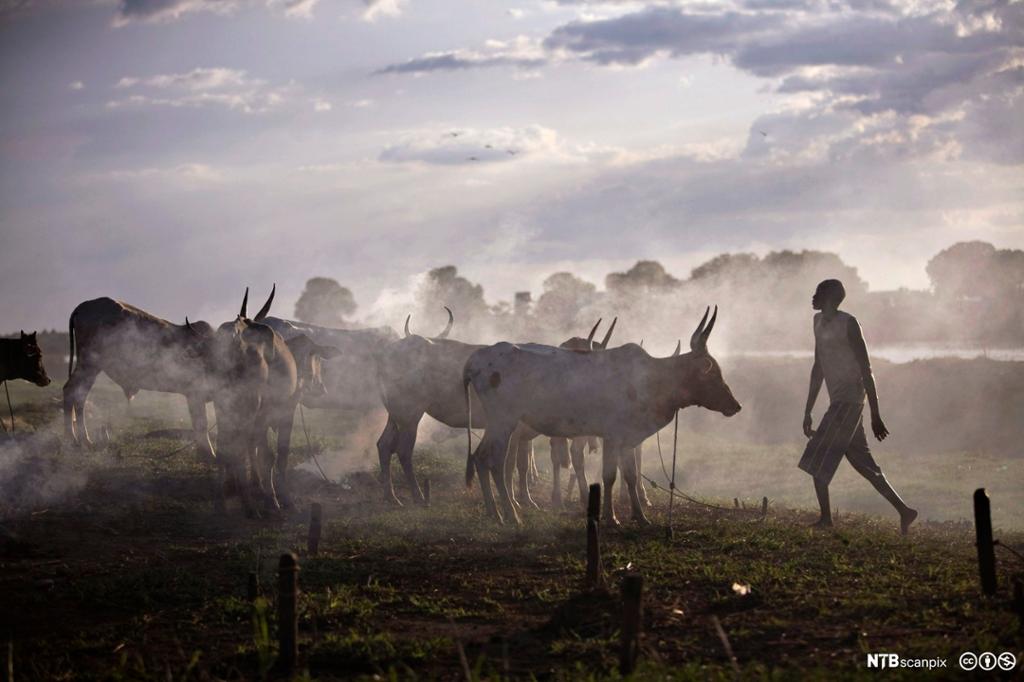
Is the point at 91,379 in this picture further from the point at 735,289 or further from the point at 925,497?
the point at 735,289

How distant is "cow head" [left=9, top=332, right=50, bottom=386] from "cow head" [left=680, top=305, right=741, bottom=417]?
10.5 metres

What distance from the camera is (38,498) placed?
13.9 m

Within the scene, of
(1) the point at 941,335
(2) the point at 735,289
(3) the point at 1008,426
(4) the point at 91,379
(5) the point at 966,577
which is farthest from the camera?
(2) the point at 735,289

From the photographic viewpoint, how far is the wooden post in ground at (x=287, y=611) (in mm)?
7551

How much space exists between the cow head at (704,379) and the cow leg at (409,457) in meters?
4.55

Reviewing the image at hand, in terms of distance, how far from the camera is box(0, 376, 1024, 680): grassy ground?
7945 mm

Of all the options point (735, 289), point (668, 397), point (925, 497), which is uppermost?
point (735, 289)

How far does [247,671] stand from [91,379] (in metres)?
11.5

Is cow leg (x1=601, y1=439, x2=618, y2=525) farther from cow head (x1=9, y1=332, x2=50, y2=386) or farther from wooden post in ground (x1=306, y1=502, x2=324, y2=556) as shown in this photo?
cow head (x1=9, y1=332, x2=50, y2=386)

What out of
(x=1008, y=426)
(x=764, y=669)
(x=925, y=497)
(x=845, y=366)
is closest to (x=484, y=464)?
(x=845, y=366)

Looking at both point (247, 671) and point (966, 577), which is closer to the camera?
point (247, 671)

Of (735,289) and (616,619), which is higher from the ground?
(735,289)

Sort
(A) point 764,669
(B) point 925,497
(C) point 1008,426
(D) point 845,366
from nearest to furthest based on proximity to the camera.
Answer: (A) point 764,669 → (D) point 845,366 → (B) point 925,497 → (C) point 1008,426

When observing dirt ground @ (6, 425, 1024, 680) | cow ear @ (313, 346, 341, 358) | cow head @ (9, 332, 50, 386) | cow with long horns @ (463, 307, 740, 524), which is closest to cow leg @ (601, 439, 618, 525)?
cow with long horns @ (463, 307, 740, 524)
